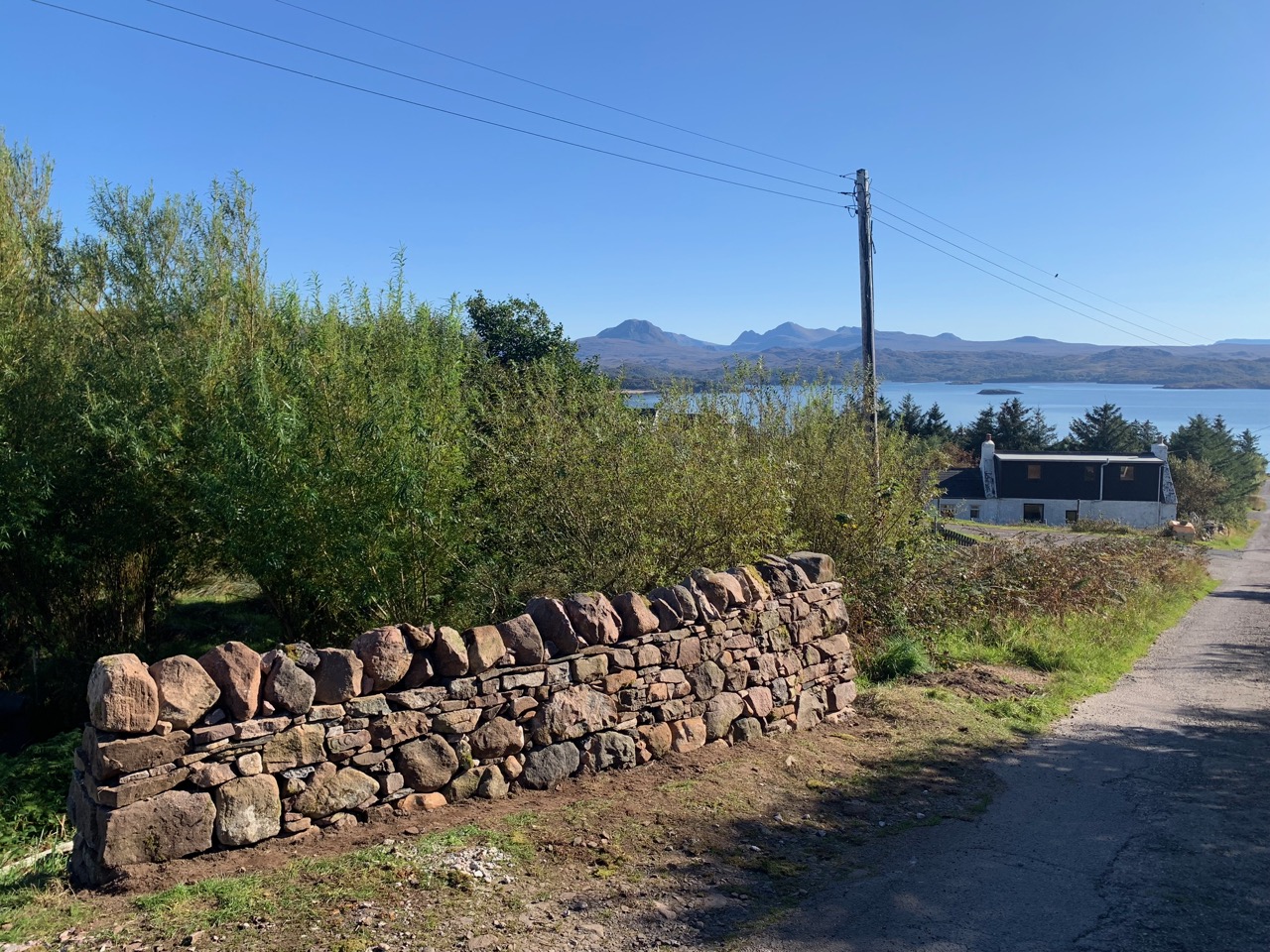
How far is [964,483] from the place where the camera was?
6100 centimetres

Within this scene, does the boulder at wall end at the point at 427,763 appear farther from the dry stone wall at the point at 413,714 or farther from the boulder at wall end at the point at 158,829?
the boulder at wall end at the point at 158,829

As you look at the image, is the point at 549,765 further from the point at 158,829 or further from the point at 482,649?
the point at 158,829

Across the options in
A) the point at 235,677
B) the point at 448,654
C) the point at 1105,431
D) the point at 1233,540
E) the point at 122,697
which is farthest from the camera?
the point at 1105,431

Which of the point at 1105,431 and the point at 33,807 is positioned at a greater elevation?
the point at 1105,431

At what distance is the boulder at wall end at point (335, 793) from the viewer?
555 cm

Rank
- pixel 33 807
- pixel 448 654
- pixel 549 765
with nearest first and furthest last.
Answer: pixel 448 654 → pixel 549 765 → pixel 33 807

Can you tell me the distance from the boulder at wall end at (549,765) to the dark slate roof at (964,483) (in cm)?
5606

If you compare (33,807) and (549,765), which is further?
(33,807)

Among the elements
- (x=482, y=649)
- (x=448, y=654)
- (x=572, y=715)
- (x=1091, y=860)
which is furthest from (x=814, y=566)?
(x=448, y=654)

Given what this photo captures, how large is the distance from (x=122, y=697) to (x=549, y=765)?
296 cm

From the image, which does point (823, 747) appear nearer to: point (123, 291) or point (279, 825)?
point (279, 825)

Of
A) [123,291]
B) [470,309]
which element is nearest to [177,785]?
[123,291]

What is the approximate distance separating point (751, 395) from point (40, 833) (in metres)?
10.4

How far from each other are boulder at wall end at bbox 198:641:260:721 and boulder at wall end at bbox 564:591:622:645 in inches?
93.7
